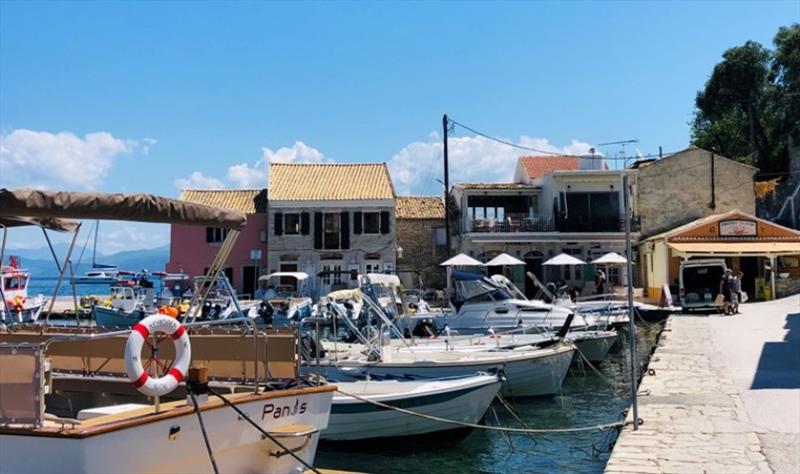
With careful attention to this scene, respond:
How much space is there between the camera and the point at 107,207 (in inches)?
255

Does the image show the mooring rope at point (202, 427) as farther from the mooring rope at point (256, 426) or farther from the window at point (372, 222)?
the window at point (372, 222)

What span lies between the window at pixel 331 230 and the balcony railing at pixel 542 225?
28.0 ft

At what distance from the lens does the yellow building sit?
3288cm

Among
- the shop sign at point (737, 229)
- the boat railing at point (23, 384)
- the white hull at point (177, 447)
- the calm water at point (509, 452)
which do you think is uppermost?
the shop sign at point (737, 229)

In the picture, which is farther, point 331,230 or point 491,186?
point 331,230

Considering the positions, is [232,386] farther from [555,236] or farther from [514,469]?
[555,236]

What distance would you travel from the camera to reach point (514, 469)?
11.2 meters

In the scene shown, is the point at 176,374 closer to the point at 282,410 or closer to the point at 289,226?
the point at 282,410

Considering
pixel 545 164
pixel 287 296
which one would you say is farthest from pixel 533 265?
pixel 287 296

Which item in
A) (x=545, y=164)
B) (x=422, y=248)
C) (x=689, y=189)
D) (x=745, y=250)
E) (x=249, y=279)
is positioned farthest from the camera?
(x=545, y=164)

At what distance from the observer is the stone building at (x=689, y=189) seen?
4138cm

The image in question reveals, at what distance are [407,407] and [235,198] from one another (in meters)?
37.2

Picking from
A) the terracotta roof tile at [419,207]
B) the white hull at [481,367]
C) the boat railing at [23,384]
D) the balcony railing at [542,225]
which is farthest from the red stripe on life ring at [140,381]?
the terracotta roof tile at [419,207]

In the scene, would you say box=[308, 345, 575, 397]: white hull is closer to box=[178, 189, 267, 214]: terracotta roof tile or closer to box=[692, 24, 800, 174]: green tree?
box=[178, 189, 267, 214]: terracotta roof tile
